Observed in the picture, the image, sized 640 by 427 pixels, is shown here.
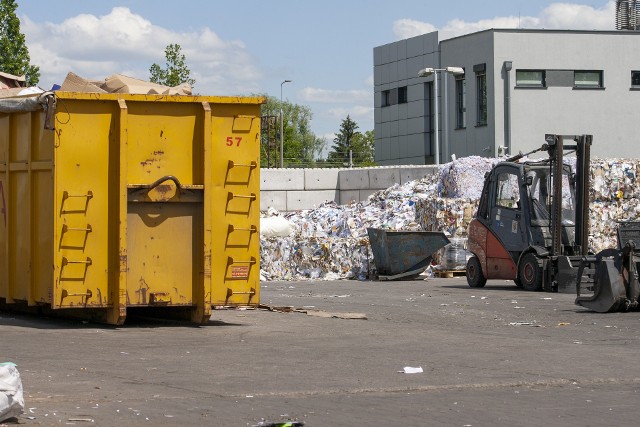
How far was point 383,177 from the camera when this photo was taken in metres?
38.2

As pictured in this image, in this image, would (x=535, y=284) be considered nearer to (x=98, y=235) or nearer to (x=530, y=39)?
(x=98, y=235)

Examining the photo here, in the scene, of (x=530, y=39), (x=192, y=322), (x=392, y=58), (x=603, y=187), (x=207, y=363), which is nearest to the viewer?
(x=207, y=363)

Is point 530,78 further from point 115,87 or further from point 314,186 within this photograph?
point 115,87

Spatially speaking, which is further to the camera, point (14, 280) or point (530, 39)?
point (530, 39)

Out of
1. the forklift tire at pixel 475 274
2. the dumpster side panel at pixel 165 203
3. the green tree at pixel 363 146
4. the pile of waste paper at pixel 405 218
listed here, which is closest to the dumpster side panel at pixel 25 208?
the dumpster side panel at pixel 165 203

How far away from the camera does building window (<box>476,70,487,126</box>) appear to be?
58156mm

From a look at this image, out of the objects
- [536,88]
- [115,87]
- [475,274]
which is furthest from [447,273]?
[536,88]

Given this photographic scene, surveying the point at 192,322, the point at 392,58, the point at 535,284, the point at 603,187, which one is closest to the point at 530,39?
the point at 392,58

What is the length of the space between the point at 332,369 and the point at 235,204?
4.02 m

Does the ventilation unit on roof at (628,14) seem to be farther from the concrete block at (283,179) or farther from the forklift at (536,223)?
the forklift at (536,223)

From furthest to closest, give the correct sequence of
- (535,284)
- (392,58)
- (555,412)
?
(392,58), (535,284), (555,412)

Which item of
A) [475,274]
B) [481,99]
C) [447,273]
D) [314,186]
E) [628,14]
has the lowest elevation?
[447,273]

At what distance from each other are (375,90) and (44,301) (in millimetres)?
55905

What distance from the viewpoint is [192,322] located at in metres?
14.3
